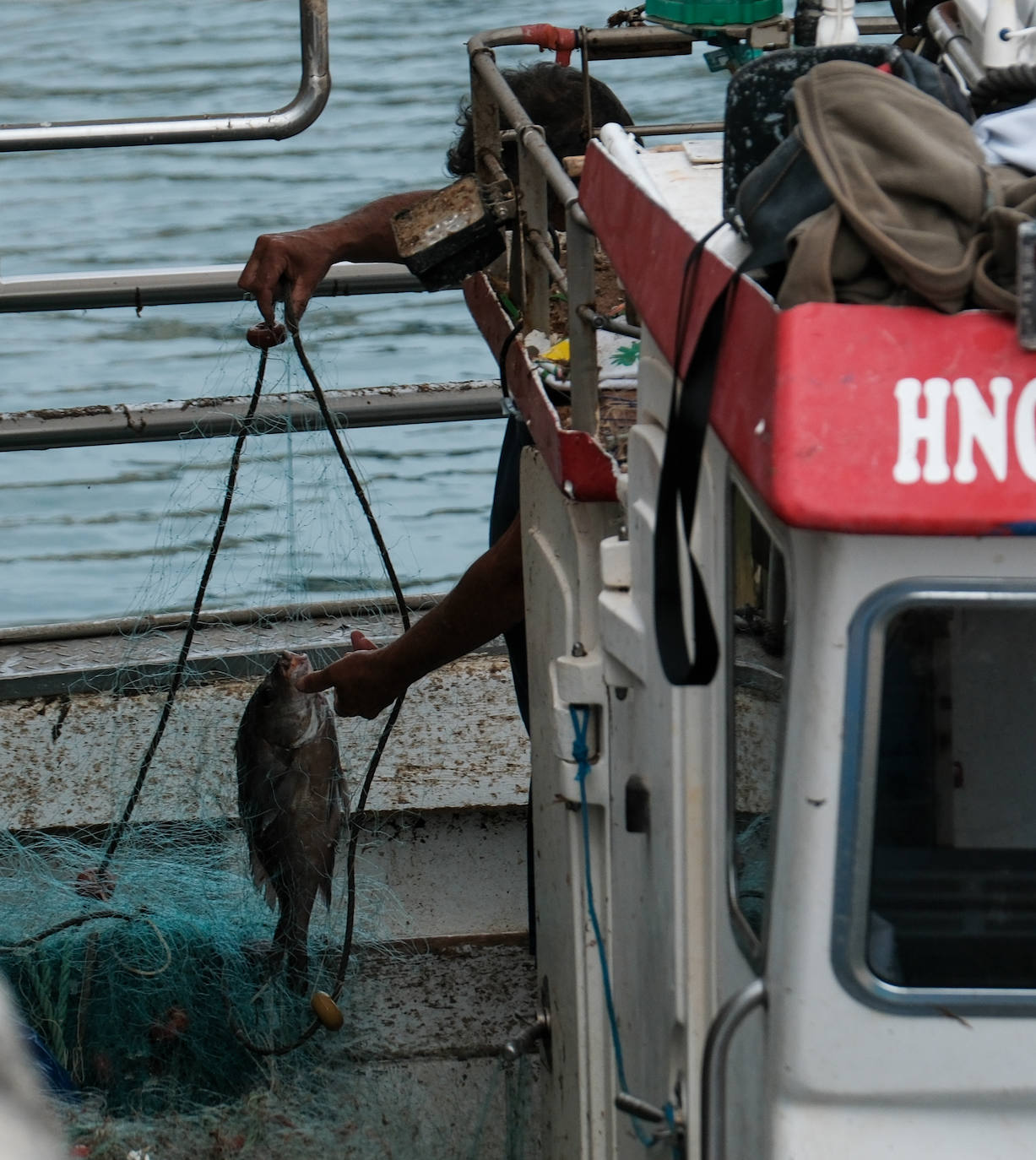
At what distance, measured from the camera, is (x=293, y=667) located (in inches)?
134

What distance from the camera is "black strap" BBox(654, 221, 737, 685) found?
4.59ft

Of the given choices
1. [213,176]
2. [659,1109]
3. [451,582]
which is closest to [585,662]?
[659,1109]

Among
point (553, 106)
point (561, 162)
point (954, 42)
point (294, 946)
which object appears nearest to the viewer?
point (954, 42)

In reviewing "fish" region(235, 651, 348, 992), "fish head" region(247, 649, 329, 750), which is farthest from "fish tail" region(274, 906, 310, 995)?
"fish head" region(247, 649, 329, 750)

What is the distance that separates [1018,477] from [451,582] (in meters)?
4.64

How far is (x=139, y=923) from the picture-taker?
→ 378cm

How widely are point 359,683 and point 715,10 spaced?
161 cm

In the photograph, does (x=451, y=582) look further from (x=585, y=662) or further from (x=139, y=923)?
A: (x=585, y=662)

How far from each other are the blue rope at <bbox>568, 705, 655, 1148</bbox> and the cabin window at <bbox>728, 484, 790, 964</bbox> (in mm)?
685

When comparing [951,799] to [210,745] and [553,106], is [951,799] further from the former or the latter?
[210,745]

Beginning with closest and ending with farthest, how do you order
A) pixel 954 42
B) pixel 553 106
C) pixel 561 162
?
pixel 954 42 → pixel 561 162 → pixel 553 106

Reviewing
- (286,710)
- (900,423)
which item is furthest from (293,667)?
(900,423)

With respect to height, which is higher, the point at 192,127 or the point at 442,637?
the point at 192,127

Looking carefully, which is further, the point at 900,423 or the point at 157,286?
the point at 157,286
